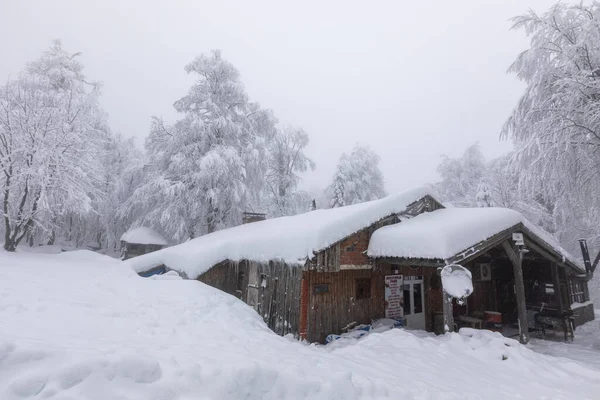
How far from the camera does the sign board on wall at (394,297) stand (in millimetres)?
12227

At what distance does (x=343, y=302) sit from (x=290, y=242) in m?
2.90

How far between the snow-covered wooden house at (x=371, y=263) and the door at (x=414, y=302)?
4cm

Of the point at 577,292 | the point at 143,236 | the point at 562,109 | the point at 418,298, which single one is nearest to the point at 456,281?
the point at 418,298

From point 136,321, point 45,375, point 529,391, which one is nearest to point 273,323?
point 136,321

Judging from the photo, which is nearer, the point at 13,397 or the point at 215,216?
the point at 13,397

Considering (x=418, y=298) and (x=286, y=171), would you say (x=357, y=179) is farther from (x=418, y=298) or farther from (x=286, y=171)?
(x=418, y=298)

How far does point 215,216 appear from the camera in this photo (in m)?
22.1

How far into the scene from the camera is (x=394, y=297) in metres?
12.4

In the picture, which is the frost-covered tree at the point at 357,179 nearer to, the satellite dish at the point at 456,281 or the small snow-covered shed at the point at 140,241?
the small snow-covered shed at the point at 140,241

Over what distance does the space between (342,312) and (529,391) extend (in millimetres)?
5672

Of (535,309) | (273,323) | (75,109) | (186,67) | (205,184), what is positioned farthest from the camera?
(186,67)

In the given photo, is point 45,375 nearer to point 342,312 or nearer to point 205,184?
point 342,312

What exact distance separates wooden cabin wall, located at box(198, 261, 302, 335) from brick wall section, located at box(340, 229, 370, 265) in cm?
179

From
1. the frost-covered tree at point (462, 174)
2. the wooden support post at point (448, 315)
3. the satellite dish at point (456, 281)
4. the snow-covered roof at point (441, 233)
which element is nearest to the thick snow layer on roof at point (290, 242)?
the snow-covered roof at point (441, 233)
